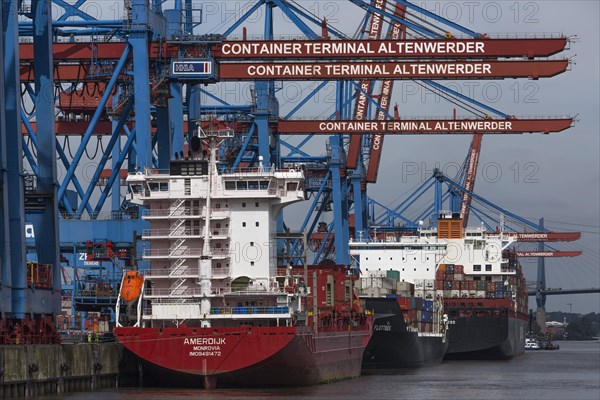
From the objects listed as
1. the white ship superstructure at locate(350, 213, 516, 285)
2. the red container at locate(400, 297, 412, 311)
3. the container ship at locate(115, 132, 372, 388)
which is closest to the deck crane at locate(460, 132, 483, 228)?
the white ship superstructure at locate(350, 213, 516, 285)

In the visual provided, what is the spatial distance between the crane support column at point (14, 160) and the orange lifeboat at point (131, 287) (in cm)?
351

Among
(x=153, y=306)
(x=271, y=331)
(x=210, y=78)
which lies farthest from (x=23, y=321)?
(x=210, y=78)

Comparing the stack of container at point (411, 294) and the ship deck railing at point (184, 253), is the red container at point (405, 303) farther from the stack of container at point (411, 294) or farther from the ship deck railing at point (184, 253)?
the ship deck railing at point (184, 253)

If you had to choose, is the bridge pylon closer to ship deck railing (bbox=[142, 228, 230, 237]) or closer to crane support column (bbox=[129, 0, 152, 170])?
crane support column (bbox=[129, 0, 152, 170])

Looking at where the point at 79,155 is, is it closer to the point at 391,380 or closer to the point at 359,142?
the point at 391,380

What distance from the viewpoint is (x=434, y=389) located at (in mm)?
41969

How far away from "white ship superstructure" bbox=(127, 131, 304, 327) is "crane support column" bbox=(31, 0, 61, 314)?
8.53 ft

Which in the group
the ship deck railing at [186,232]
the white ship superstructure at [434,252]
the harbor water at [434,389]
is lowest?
the harbor water at [434,389]

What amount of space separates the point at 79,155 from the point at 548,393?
19.3 meters

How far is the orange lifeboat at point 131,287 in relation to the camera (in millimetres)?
38156

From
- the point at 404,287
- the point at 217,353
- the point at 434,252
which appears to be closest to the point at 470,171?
the point at 434,252

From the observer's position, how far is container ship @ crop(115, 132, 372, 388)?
36.5 meters

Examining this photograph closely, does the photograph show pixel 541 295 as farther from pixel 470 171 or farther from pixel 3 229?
pixel 3 229

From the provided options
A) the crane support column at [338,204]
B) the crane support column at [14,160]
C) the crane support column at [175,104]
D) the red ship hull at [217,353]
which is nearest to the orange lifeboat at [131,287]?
the red ship hull at [217,353]
